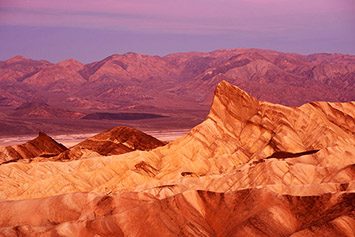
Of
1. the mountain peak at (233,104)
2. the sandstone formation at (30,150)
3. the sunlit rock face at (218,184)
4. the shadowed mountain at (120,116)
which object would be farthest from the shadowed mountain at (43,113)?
the sunlit rock face at (218,184)

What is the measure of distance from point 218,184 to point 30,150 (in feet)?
105

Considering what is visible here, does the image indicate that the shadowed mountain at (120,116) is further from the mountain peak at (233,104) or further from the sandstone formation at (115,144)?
the mountain peak at (233,104)

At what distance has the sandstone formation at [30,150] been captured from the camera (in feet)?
193

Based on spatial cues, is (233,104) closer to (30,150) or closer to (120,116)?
(30,150)

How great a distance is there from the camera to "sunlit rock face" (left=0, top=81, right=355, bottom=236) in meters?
29.1

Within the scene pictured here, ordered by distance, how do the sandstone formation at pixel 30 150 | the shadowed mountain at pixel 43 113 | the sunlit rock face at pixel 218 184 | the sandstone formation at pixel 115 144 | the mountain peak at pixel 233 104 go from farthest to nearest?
the shadowed mountain at pixel 43 113 → the sandstone formation at pixel 115 144 → the sandstone formation at pixel 30 150 → the mountain peak at pixel 233 104 → the sunlit rock face at pixel 218 184

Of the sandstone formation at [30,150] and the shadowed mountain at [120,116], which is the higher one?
the sandstone formation at [30,150]

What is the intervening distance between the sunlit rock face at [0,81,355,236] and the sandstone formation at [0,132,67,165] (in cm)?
1153

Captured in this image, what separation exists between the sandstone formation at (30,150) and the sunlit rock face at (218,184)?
37.8ft

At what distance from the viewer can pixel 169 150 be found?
4944 cm

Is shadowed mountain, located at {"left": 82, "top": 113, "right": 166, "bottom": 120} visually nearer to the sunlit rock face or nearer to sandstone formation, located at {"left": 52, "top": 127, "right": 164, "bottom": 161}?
sandstone formation, located at {"left": 52, "top": 127, "right": 164, "bottom": 161}

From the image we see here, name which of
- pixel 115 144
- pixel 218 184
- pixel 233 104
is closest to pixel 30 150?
pixel 115 144

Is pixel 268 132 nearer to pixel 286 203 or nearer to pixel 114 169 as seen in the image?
pixel 114 169

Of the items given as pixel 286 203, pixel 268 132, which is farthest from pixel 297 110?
pixel 286 203
